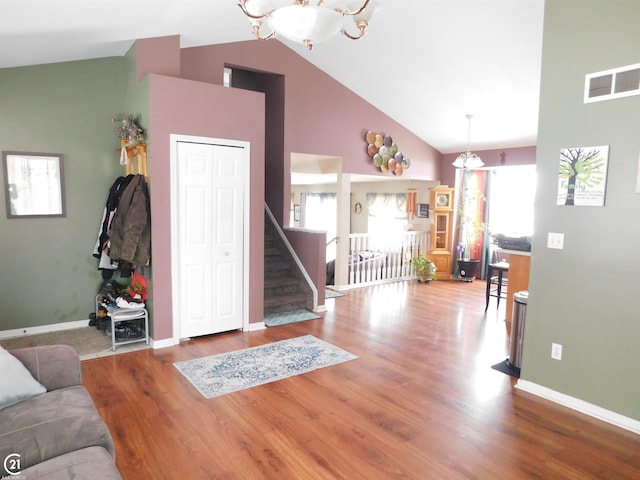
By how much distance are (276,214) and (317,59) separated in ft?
8.17

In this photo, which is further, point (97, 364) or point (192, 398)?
point (97, 364)

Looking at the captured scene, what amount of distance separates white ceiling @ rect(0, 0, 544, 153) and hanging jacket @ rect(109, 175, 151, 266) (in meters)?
1.41

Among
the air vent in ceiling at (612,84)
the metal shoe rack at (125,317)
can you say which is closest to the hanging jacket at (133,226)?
the metal shoe rack at (125,317)

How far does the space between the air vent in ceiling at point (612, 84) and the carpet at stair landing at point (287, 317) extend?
3.71 m

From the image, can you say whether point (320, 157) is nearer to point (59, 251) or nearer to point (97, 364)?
point (59, 251)

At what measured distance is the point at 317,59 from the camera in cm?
625

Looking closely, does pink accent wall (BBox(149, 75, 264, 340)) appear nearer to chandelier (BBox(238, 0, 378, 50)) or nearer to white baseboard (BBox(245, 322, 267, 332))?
white baseboard (BBox(245, 322, 267, 332))

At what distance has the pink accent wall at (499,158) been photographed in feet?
23.4

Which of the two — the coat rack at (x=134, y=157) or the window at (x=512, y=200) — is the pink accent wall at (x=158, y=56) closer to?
the coat rack at (x=134, y=157)

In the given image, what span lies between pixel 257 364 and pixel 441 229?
5519 millimetres

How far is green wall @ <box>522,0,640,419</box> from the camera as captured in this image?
107 inches

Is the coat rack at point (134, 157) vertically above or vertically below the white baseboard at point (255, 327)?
Answer: above

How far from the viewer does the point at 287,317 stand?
521 centimetres

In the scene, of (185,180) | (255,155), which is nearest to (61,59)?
(185,180)
